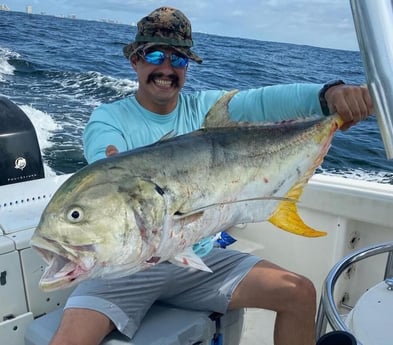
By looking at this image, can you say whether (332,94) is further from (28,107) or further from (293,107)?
(28,107)

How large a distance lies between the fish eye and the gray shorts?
2.62ft

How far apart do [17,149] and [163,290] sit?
1296 millimetres

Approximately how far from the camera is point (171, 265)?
2166 millimetres

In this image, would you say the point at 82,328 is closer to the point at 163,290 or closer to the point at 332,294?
the point at 163,290

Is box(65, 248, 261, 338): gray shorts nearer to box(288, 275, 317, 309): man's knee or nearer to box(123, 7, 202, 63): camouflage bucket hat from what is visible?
box(288, 275, 317, 309): man's knee

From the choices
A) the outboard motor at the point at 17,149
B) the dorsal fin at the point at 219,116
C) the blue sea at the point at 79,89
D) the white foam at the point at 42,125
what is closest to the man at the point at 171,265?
the dorsal fin at the point at 219,116

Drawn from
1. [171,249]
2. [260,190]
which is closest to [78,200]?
[171,249]

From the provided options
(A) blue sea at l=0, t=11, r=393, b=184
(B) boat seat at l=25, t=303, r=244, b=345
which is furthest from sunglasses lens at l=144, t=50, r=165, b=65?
(A) blue sea at l=0, t=11, r=393, b=184

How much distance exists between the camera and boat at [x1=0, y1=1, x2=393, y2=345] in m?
1.89

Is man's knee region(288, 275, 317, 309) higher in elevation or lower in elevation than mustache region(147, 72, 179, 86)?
lower

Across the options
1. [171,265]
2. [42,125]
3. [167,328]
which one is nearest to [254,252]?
[171,265]

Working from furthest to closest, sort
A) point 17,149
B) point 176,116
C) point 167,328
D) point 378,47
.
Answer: point 17,149 < point 176,116 < point 167,328 < point 378,47

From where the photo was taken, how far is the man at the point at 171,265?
199 cm

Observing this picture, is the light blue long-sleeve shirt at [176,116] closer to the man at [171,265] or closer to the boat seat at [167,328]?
the man at [171,265]
